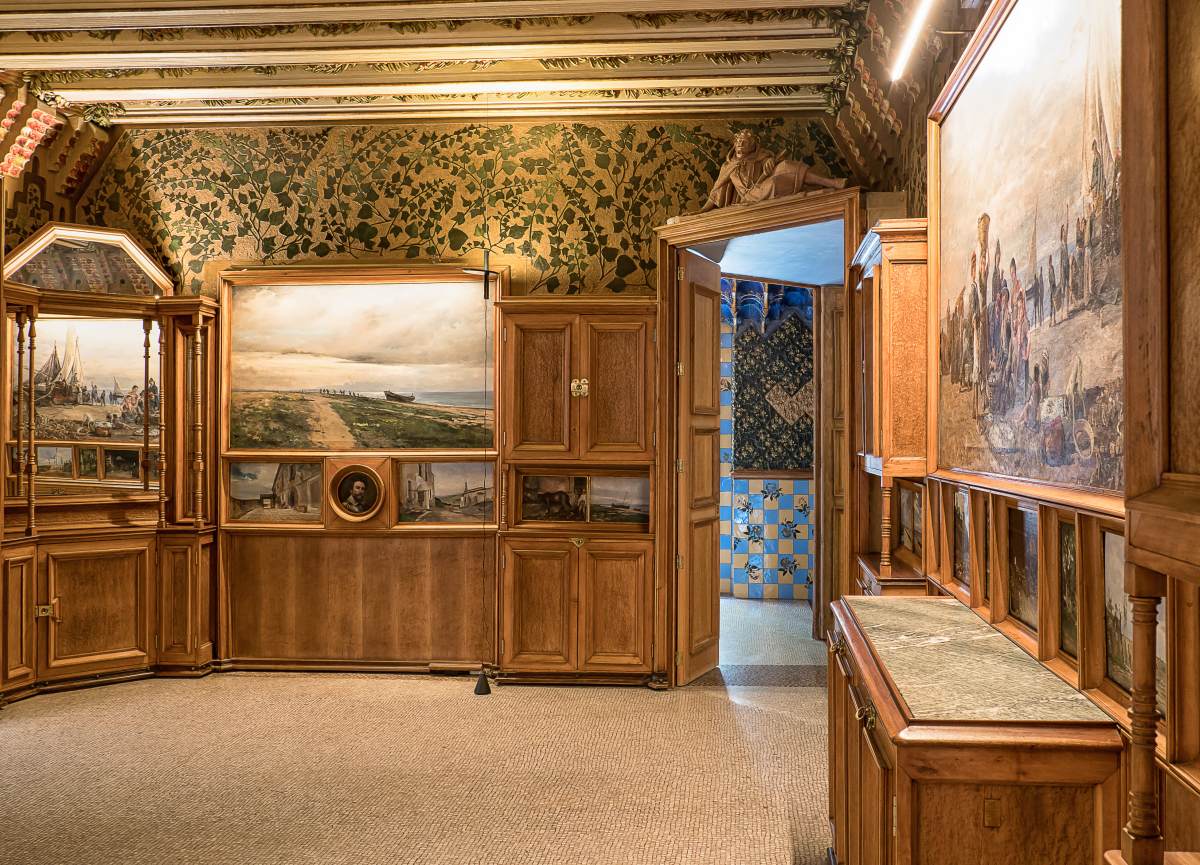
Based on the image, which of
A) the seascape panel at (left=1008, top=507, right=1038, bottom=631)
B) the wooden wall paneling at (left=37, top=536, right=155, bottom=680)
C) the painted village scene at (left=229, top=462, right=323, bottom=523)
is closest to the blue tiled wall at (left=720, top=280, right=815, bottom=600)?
the painted village scene at (left=229, top=462, right=323, bottom=523)

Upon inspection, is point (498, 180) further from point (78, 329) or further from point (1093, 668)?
point (1093, 668)

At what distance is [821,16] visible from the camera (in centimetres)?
435

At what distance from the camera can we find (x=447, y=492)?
5762 mm

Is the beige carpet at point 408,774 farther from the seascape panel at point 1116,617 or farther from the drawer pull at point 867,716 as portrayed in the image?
the seascape panel at point 1116,617

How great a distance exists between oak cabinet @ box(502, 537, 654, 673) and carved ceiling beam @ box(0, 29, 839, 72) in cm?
270

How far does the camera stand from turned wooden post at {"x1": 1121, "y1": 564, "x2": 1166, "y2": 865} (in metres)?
1.21

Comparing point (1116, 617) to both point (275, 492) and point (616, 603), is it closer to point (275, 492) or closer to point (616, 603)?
point (616, 603)

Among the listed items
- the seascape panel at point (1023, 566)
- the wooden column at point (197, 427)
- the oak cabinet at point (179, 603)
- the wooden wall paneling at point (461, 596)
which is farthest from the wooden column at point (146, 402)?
the seascape panel at point (1023, 566)

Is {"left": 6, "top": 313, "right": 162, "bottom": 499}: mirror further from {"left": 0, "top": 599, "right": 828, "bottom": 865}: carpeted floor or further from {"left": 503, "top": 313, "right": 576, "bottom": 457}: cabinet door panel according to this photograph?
{"left": 503, "top": 313, "right": 576, "bottom": 457}: cabinet door panel

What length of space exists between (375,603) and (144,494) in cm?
153

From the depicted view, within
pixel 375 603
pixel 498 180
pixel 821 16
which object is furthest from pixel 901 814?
pixel 498 180

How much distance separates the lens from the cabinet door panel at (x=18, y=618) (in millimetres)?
5004

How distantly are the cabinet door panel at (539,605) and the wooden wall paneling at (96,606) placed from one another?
2.16 m

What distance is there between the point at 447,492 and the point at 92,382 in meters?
2.16
